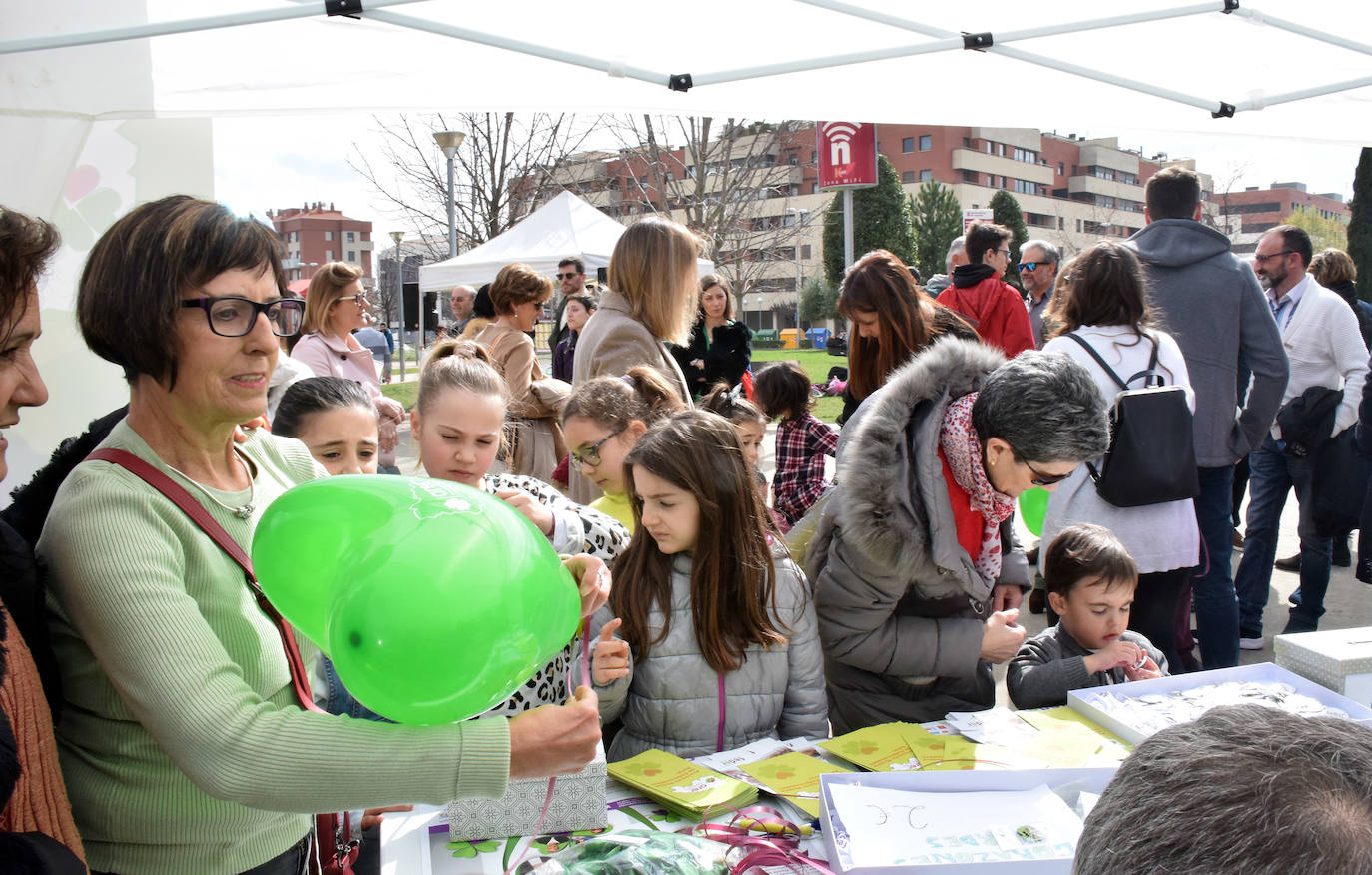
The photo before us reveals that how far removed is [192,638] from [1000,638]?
1.98 m

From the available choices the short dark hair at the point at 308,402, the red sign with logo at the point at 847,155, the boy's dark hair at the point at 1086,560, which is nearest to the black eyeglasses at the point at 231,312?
Result: the short dark hair at the point at 308,402

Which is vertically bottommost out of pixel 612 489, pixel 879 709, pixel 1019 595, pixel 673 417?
pixel 879 709

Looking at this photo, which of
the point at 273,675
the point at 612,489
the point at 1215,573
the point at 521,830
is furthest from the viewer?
the point at 1215,573

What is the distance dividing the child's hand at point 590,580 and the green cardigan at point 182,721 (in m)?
0.34

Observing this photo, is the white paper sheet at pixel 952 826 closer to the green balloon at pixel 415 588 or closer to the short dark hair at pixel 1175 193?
the green balloon at pixel 415 588

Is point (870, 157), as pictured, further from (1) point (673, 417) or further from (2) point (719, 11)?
(1) point (673, 417)

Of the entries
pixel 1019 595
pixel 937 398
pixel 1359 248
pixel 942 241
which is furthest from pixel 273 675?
pixel 942 241

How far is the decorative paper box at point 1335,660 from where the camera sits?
7.27 ft

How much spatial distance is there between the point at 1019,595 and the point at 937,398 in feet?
2.96

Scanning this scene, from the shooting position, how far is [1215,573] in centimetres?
369

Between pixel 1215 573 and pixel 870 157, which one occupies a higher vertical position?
pixel 870 157

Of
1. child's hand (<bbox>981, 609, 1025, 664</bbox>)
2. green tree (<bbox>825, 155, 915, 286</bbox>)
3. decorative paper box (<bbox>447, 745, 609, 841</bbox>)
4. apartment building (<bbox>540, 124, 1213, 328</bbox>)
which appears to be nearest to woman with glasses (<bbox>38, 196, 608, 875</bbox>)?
decorative paper box (<bbox>447, 745, 609, 841</bbox>)

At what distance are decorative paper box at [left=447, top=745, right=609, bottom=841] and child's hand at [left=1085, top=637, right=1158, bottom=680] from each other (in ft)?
5.26

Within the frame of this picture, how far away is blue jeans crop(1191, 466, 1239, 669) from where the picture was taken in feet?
12.1
